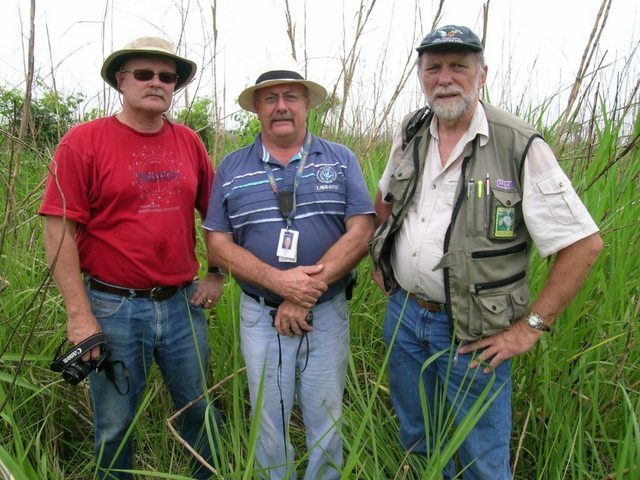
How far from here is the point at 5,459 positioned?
1.19 meters

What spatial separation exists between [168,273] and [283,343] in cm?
60

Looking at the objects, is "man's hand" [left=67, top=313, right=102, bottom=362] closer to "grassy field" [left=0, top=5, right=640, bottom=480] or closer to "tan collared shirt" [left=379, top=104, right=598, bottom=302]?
"grassy field" [left=0, top=5, right=640, bottom=480]

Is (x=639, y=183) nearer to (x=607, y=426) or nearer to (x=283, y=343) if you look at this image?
(x=607, y=426)

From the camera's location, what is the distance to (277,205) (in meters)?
2.10

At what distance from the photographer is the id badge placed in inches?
81.0

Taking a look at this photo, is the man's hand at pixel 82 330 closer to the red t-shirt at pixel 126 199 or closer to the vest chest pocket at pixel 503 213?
the red t-shirt at pixel 126 199

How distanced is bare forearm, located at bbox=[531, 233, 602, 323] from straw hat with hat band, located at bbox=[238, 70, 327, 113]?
124 centimetres

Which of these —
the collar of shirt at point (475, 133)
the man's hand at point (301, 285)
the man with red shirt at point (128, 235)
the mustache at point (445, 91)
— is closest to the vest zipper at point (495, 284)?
the collar of shirt at point (475, 133)

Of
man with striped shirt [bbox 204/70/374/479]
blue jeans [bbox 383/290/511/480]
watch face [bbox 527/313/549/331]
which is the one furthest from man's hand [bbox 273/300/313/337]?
watch face [bbox 527/313/549/331]

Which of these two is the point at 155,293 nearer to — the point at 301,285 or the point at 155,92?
the point at 301,285

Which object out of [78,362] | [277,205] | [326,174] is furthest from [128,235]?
[326,174]

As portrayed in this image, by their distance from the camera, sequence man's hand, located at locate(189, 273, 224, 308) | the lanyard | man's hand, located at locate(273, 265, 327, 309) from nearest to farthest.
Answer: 1. man's hand, located at locate(273, 265, 327, 309)
2. the lanyard
3. man's hand, located at locate(189, 273, 224, 308)

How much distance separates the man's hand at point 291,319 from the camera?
6.70 feet

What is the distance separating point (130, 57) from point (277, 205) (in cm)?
93
